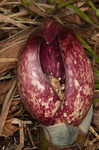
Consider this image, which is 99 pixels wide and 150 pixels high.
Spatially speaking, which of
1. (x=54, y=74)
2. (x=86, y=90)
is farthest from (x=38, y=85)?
(x=86, y=90)

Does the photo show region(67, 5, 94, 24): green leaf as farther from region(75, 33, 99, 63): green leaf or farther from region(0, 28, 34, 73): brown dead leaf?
region(0, 28, 34, 73): brown dead leaf

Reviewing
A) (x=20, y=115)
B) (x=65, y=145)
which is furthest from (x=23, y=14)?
(x=65, y=145)

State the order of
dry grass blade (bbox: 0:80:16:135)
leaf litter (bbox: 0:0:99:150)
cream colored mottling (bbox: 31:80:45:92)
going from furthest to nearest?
dry grass blade (bbox: 0:80:16:135)
leaf litter (bbox: 0:0:99:150)
cream colored mottling (bbox: 31:80:45:92)

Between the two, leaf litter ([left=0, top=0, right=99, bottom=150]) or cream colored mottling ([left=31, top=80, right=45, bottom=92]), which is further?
leaf litter ([left=0, top=0, right=99, bottom=150])

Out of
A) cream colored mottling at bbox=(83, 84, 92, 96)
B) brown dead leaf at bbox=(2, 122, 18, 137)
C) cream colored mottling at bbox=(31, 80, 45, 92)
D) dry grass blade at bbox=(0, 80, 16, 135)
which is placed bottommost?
brown dead leaf at bbox=(2, 122, 18, 137)

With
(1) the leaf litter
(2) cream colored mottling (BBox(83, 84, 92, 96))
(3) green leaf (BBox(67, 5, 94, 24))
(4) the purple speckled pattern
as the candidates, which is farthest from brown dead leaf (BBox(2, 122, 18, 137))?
(3) green leaf (BBox(67, 5, 94, 24))

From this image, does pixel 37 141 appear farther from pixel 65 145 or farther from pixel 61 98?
pixel 61 98

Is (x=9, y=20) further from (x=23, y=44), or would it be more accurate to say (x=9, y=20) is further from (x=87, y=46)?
(x=87, y=46)

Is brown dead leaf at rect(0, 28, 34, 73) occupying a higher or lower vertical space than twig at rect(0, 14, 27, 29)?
lower
